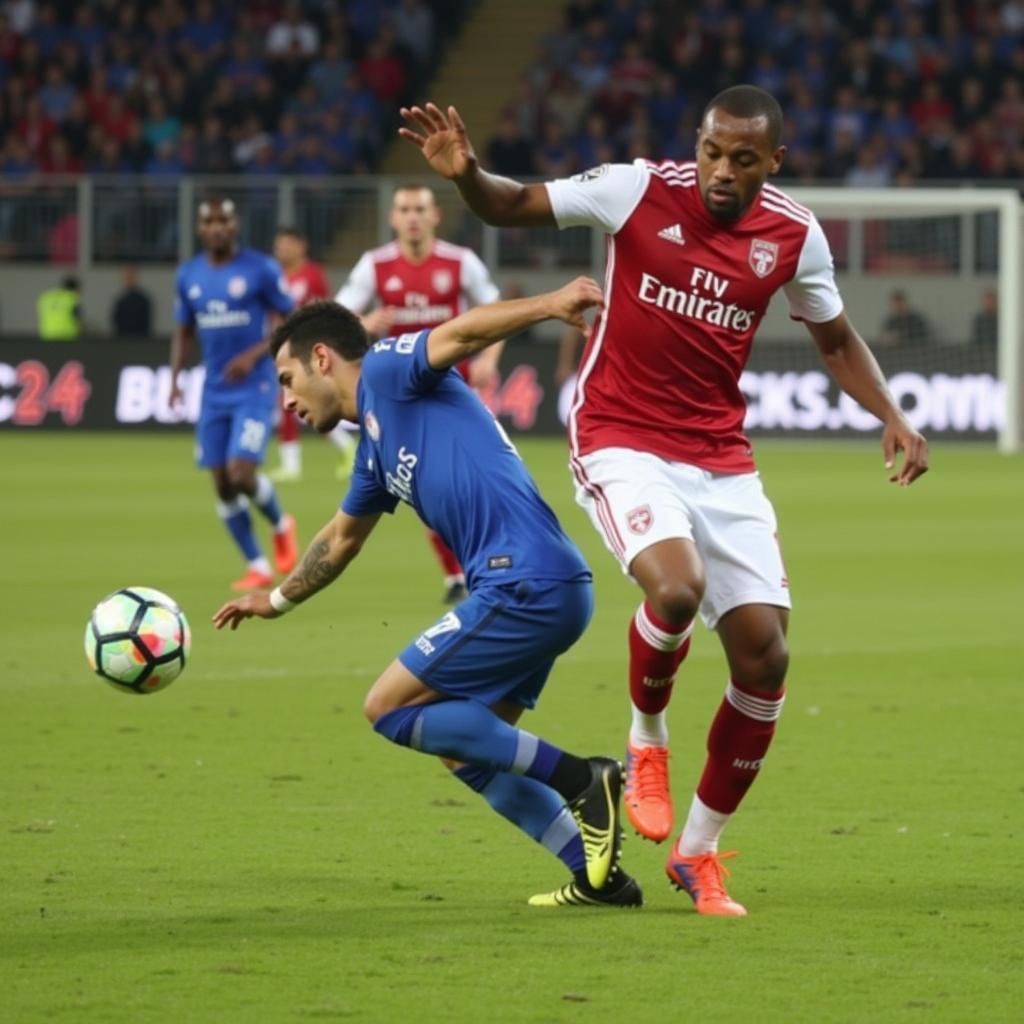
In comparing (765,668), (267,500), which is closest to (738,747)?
(765,668)

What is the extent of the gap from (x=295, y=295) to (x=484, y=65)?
1305 centimetres

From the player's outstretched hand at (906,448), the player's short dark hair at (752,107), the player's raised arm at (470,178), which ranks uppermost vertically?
the player's short dark hair at (752,107)

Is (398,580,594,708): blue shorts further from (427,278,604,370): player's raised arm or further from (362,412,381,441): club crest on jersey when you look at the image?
(427,278,604,370): player's raised arm

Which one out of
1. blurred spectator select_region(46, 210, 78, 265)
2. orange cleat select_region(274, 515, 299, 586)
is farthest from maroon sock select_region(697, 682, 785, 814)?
blurred spectator select_region(46, 210, 78, 265)

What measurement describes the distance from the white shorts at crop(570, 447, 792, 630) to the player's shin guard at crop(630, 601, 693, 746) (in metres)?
0.21

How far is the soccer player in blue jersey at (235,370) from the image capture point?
14.0 meters

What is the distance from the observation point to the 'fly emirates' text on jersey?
21.0ft

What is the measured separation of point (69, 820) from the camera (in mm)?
7328

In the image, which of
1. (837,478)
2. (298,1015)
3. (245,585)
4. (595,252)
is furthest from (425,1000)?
(595,252)

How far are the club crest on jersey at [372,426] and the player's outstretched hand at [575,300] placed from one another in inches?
31.4

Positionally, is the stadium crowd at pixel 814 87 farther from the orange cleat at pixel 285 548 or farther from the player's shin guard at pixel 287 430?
the orange cleat at pixel 285 548

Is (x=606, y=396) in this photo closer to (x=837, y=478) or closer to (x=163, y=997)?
(x=163, y=997)

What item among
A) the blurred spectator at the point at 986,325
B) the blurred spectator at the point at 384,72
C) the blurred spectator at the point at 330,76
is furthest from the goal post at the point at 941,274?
the blurred spectator at the point at 330,76

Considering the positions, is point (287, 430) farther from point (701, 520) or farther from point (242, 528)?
point (701, 520)
